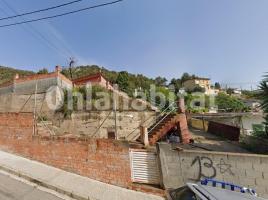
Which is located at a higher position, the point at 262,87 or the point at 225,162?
the point at 262,87

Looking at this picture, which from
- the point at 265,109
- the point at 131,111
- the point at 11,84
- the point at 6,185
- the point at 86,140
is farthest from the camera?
the point at 11,84

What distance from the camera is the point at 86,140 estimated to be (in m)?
7.41

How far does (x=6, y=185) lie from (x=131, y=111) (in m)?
8.15

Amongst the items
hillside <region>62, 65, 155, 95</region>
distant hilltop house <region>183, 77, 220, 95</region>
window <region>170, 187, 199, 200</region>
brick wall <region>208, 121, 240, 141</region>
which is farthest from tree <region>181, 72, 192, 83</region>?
window <region>170, 187, 199, 200</region>

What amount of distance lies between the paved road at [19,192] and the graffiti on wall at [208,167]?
13.3 ft

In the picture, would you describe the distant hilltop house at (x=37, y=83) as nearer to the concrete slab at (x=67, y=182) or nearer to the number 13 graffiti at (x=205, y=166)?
the concrete slab at (x=67, y=182)

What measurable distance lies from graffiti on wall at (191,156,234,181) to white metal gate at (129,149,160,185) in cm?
117

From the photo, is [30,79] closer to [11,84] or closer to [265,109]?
[11,84]

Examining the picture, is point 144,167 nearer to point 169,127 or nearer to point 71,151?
point 71,151

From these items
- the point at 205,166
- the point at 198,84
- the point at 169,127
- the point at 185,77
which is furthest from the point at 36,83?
the point at 185,77

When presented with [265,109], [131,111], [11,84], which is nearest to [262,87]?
[265,109]

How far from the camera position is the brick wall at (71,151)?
680cm

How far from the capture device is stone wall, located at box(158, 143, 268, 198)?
5.64m

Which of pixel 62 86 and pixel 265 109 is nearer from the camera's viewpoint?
pixel 265 109
